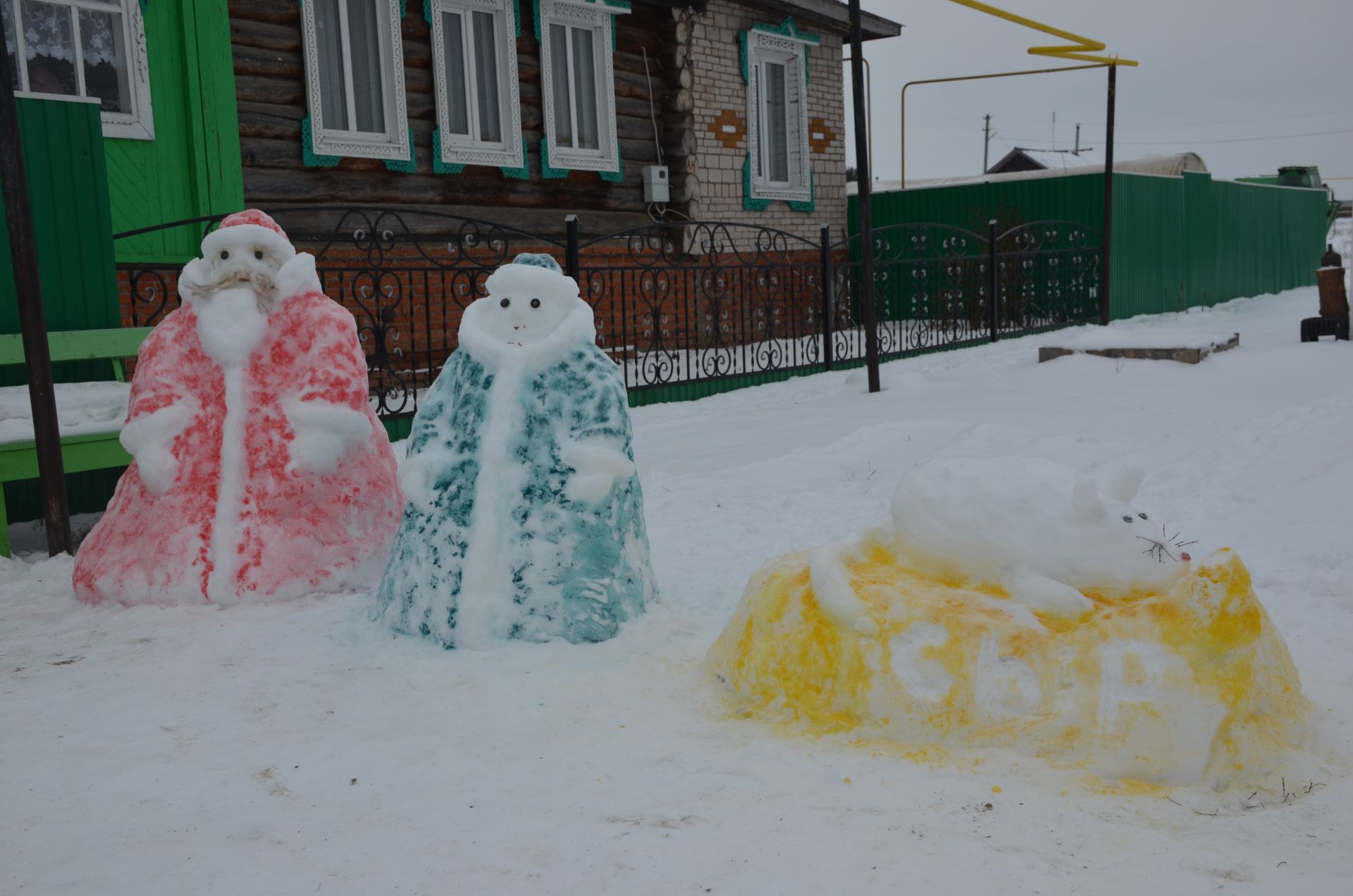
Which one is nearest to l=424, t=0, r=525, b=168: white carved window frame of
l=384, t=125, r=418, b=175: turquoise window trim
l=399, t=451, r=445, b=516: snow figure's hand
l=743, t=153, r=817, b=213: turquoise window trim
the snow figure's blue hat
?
l=384, t=125, r=418, b=175: turquoise window trim

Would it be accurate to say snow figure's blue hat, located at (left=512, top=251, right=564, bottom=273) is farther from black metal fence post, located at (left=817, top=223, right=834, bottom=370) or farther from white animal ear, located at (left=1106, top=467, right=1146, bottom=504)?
black metal fence post, located at (left=817, top=223, right=834, bottom=370)

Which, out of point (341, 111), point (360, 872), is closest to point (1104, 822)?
point (360, 872)

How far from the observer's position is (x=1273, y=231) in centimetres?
2223

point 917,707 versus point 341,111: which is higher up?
point 341,111

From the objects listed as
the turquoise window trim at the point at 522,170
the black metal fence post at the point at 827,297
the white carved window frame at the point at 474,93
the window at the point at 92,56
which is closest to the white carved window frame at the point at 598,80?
the turquoise window trim at the point at 522,170

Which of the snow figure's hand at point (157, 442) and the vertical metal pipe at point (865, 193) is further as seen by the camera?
the vertical metal pipe at point (865, 193)

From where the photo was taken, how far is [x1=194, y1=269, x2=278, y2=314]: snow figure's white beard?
4.27m

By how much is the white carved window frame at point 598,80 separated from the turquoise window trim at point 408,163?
1.61 meters

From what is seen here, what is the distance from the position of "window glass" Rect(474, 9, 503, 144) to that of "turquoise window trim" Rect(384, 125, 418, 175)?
0.98 meters

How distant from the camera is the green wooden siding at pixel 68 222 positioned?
532 centimetres

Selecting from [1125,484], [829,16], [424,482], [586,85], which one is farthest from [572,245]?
[829,16]

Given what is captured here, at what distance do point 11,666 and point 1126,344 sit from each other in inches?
355

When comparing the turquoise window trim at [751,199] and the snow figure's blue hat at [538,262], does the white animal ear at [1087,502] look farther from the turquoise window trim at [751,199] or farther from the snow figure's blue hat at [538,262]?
the turquoise window trim at [751,199]

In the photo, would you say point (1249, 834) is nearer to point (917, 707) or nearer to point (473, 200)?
point (917, 707)
